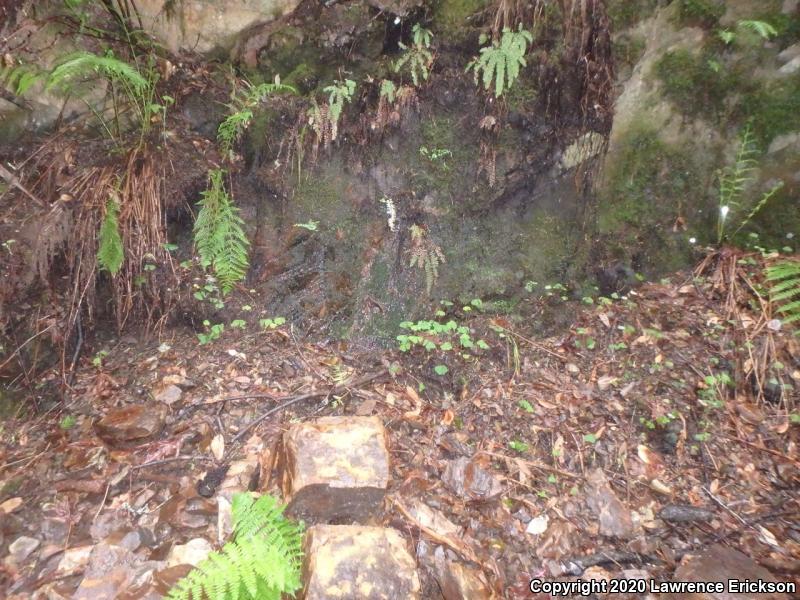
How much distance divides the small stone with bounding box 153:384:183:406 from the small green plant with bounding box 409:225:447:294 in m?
2.30

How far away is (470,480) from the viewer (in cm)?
304

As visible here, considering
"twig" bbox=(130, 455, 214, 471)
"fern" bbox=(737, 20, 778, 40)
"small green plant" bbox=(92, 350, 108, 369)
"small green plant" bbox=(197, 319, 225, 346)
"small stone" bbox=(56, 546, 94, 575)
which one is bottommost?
"small stone" bbox=(56, 546, 94, 575)

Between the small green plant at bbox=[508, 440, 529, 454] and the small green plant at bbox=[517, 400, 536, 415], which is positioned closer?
the small green plant at bbox=[508, 440, 529, 454]

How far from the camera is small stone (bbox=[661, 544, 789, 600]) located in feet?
7.63

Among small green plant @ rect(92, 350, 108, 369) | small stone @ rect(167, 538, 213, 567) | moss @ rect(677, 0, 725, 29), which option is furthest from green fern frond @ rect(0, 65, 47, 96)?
moss @ rect(677, 0, 725, 29)

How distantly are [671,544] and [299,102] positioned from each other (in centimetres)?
461

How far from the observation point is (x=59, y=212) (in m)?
3.55

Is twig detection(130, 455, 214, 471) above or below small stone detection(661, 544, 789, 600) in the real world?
above

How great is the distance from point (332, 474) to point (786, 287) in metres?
3.95

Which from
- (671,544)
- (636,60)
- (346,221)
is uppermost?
(636,60)

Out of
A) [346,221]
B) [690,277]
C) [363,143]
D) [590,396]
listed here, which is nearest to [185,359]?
[346,221]

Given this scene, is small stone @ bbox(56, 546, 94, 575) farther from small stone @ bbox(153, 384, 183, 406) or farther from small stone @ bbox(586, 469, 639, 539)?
small stone @ bbox(586, 469, 639, 539)

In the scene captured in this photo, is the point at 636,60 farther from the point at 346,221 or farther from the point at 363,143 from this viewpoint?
the point at 346,221

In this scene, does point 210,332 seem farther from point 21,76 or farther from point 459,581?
point 459,581
